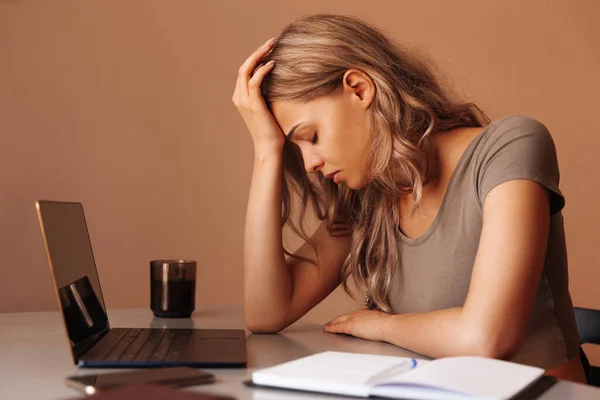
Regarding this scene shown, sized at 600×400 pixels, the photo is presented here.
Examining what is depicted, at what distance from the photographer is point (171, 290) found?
142cm

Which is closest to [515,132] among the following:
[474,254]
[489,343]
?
[474,254]

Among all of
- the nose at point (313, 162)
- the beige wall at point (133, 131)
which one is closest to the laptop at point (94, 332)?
the nose at point (313, 162)

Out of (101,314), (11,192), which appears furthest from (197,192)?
(101,314)

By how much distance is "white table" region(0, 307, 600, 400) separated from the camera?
780 mm

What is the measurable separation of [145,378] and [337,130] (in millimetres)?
650

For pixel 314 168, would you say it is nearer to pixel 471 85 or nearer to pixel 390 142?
pixel 390 142

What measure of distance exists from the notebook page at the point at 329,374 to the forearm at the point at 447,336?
161mm

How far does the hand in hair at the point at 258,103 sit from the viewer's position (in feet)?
4.50

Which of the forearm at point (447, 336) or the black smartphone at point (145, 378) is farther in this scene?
the forearm at point (447, 336)

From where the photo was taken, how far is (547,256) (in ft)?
4.18

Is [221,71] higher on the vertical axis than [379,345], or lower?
higher

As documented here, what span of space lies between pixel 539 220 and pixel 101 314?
695 mm

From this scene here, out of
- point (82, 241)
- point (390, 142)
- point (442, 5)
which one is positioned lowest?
point (82, 241)

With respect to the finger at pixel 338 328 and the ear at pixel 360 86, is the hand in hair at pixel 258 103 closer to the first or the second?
the ear at pixel 360 86
